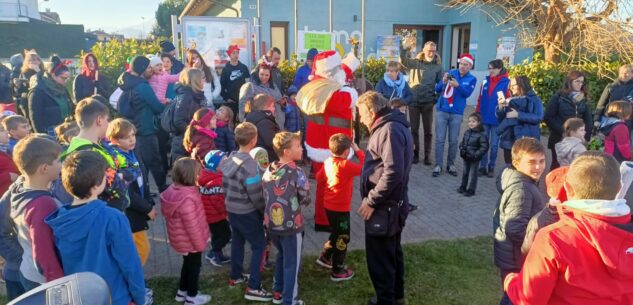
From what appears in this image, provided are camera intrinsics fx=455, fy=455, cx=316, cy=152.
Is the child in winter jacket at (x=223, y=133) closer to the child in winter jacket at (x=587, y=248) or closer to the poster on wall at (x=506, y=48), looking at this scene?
the child in winter jacket at (x=587, y=248)

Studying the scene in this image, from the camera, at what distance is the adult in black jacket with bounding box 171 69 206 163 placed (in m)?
5.49

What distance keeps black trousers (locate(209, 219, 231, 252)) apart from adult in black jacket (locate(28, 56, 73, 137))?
3147 millimetres

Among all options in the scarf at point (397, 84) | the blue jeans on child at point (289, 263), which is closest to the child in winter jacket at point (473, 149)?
the scarf at point (397, 84)

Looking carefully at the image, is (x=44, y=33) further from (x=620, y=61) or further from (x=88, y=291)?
(x=88, y=291)

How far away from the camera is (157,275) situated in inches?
173

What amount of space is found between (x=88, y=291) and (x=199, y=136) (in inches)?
123

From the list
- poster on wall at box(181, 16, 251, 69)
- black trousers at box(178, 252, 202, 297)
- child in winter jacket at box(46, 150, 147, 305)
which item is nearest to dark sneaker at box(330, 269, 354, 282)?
black trousers at box(178, 252, 202, 297)

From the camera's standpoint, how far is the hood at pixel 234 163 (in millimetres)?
3809

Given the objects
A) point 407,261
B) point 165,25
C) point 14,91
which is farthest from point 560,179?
point 165,25

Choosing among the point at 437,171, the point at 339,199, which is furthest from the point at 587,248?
the point at 437,171

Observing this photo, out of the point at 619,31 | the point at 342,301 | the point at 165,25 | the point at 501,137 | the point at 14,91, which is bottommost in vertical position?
the point at 342,301

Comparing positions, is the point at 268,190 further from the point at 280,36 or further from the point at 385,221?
the point at 280,36

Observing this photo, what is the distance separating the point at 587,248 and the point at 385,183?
146 cm

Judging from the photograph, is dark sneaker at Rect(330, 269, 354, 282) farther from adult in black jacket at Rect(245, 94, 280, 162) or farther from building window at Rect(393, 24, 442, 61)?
building window at Rect(393, 24, 442, 61)
